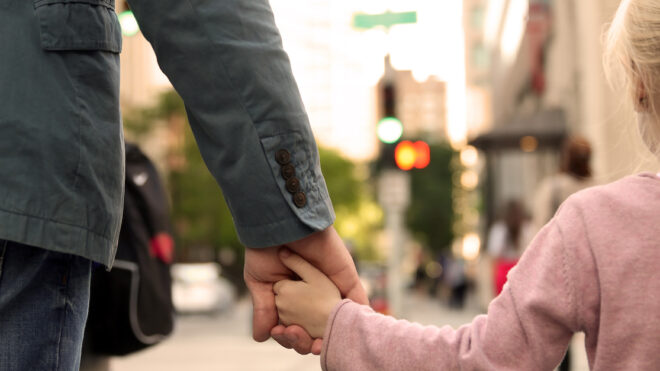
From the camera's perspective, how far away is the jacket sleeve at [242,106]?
1.88 m

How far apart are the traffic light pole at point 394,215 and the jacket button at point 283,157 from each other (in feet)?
34.3

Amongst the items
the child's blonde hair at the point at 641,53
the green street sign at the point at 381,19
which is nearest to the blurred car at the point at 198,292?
the green street sign at the point at 381,19

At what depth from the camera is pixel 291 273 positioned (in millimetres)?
2043

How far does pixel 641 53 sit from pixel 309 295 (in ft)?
2.75

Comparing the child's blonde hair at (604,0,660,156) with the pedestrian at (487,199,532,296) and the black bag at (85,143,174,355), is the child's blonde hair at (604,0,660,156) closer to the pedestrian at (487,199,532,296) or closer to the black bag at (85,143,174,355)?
the black bag at (85,143,174,355)

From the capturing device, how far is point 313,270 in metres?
1.99

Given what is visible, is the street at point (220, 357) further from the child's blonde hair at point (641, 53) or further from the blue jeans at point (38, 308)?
the child's blonde hair at point (641, 53)

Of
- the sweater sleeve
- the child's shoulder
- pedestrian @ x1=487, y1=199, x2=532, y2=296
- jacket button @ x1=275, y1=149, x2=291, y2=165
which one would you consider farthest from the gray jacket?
pedestrian @ x1=487, y1=199, x2=532, y2=296

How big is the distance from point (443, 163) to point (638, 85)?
50796 millimetres

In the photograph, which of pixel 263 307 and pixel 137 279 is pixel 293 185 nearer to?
pixel 263 307

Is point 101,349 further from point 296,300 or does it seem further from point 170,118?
point 170,118

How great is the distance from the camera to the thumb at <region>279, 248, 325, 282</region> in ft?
6.49

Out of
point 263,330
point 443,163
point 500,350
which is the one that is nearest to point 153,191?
point 263,330

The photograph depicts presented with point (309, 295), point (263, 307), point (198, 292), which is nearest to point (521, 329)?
point (309, 295)
